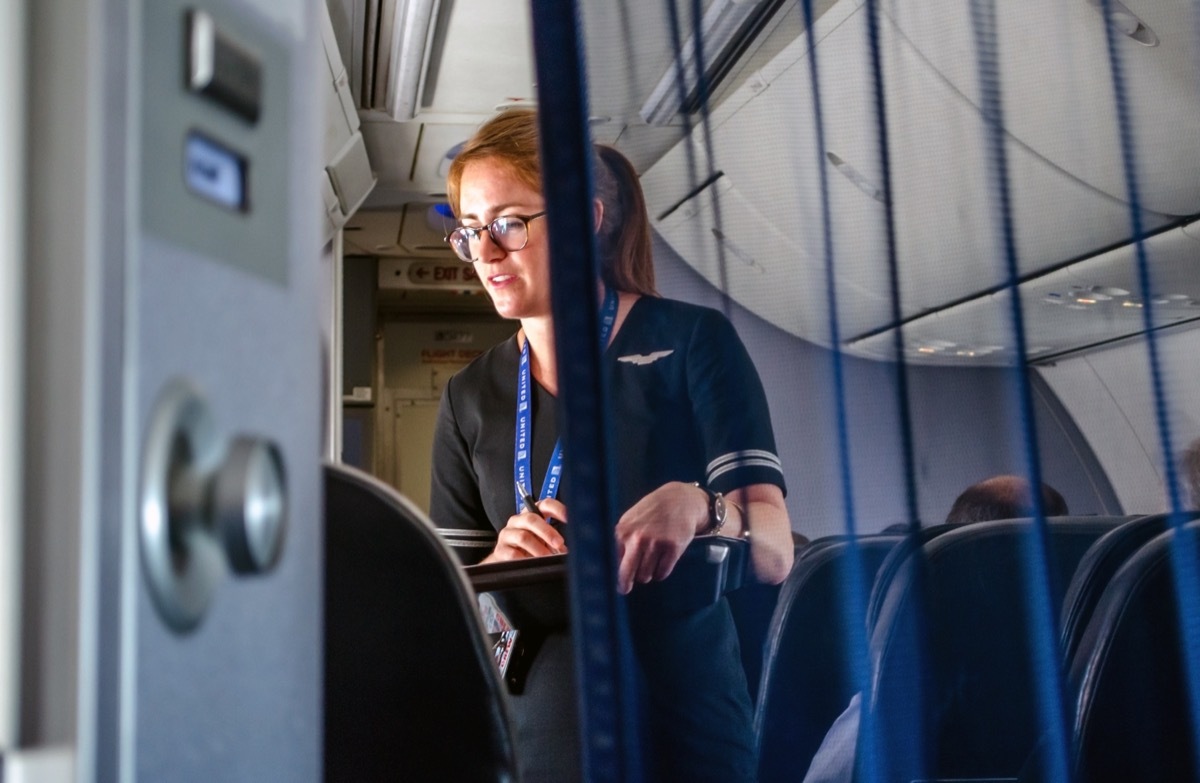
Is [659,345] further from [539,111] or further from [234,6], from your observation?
[234,6]

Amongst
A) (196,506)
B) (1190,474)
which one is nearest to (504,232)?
(1190,474)

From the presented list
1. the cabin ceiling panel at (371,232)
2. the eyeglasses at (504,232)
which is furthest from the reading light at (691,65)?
the cabin ceiling panel at (371,232)

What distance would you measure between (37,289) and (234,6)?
113 millimetres

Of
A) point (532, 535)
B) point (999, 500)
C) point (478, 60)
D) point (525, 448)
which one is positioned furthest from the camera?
point (478, 60)

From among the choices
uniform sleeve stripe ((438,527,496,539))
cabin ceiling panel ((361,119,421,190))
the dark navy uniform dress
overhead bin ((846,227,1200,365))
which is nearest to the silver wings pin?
the dark navy uniform dress

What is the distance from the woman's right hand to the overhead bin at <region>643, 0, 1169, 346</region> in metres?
0.51

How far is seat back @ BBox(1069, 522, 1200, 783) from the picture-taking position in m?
1.34

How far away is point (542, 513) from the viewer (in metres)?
1.66

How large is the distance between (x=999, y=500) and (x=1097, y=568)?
0.53ft

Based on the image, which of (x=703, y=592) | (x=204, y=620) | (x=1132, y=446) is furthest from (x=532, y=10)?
Result: (x=204, y=620)

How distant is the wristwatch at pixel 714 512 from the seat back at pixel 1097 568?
46 cm

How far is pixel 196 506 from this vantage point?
0.30 m

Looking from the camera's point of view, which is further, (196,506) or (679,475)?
(679,475)

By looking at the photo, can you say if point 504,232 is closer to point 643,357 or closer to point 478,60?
point 643,357
